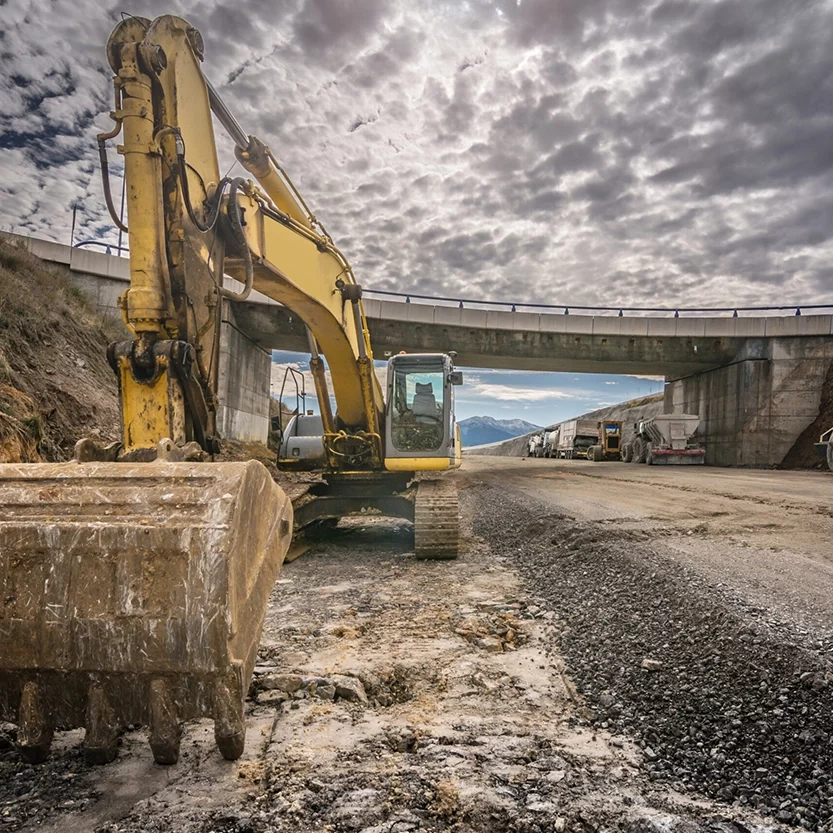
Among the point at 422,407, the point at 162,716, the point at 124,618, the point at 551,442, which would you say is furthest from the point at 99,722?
the point at 551,442

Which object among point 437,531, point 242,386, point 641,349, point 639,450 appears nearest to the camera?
point 437,531

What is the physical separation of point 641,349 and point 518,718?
26314mm

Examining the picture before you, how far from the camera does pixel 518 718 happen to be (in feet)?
8.73

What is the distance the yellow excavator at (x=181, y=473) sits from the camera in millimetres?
1983

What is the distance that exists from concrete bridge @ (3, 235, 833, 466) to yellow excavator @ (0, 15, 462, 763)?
15423 mm

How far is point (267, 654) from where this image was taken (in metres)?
3.42

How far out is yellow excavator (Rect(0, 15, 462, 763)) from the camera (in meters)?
1.98

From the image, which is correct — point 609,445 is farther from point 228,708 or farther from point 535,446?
point 228,708

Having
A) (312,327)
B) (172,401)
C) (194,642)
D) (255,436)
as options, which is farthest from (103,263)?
(194,642)

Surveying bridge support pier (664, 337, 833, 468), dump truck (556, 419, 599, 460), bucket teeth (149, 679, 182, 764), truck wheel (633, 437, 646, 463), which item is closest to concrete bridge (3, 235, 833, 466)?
bridge support pier (664, 337, 833, 468)

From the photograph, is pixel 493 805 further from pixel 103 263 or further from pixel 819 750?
pixel 103 263

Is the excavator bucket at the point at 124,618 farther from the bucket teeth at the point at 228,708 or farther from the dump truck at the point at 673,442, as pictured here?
the dump truck at the point at 673,442

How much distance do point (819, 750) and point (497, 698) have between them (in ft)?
4.38

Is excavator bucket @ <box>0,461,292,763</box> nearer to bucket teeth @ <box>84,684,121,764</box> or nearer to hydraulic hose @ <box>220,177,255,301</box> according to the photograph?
bucket teeth @ <box>84,684,121,764</box>
